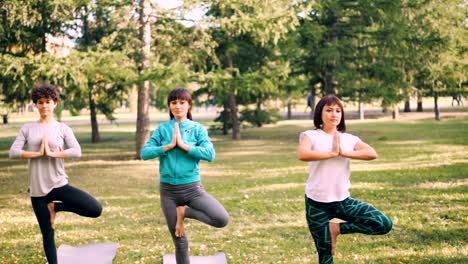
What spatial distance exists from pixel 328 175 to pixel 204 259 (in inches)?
94.6

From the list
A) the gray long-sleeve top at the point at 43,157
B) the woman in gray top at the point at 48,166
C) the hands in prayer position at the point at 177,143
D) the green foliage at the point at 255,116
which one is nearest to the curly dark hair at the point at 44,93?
the woman in gray top at the point at 48,166

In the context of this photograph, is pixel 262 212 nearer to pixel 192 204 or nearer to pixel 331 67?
pixel 192 204

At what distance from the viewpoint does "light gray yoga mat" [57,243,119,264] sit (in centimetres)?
656

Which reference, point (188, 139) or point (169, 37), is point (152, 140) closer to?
point (188, 139)

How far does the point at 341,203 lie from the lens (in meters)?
4.92

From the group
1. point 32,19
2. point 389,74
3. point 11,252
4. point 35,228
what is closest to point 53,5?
point 32,19

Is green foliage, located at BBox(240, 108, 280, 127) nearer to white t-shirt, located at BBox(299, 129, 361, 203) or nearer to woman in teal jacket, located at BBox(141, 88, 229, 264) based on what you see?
woman in teal jacket, located at BBox(141, 88, 229, 264)

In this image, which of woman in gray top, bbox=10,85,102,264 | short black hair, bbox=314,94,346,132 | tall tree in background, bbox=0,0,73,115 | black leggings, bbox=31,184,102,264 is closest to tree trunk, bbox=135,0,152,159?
tall tree in background, bbox=0,0,73,115

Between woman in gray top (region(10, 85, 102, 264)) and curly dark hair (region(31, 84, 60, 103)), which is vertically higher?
curly dark hair (region(31, 84, 60, 103))

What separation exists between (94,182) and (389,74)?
1720 cm

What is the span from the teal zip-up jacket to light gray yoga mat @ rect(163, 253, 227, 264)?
5.06ft

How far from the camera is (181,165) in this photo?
524cm

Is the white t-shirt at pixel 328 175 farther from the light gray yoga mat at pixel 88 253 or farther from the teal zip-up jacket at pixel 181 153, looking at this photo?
the light gray yoga mat at pixel 88 253

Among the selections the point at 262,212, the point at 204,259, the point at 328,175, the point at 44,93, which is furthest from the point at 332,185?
the point at 262,212
